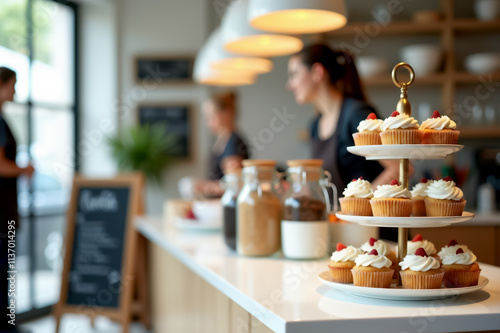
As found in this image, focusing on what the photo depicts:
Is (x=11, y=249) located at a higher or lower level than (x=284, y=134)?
lower

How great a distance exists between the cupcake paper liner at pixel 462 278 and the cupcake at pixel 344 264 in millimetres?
202

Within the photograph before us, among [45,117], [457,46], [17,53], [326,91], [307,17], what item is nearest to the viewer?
[307,17]

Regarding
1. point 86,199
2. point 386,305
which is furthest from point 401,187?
point 86,199

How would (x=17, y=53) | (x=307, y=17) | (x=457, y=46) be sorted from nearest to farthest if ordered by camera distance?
(x=307, y=17) → (x=17, y=53) → (x=457, y=46)

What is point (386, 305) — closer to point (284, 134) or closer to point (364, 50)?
point (364, 50)

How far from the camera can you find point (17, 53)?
353 cm

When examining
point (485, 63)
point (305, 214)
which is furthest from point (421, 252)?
point (485, 63)

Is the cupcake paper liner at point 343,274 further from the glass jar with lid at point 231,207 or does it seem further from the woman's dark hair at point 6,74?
the woman's dark hair at point 6,74

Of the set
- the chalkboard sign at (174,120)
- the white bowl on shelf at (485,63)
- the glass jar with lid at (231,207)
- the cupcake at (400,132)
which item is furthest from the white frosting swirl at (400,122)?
the chalkboard sign at (174,120)

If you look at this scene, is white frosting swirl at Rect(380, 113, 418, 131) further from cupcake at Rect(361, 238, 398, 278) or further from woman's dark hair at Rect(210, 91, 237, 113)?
woman's dark hair at Rect(210, 91, 237, 113)

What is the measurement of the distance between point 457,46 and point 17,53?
320 cm

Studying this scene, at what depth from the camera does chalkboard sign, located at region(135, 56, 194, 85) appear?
549 cm

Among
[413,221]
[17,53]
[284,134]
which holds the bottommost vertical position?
[413,221]

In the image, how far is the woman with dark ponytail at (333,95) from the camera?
2.34m
